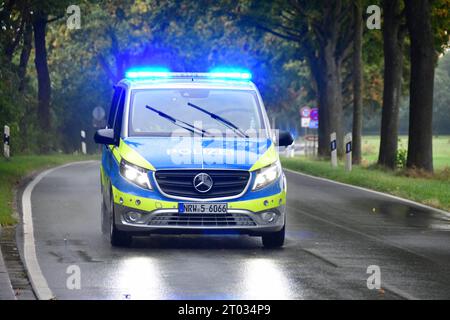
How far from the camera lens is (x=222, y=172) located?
1454 centimetres

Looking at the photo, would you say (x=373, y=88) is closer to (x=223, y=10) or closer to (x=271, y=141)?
(x=223, y=10)

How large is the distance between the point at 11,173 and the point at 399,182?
8.92 metres

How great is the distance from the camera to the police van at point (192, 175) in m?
14.5

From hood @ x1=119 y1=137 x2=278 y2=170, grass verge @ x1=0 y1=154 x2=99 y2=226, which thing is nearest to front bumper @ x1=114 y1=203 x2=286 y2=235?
hood @ x1=119 y1=137 x2=278 y2=170

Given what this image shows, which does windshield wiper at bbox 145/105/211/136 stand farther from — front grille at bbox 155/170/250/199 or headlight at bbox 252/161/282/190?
headlight at bbox 252/161/282/190

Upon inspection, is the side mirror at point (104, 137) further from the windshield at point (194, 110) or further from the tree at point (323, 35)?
the tree at point (323, 35)

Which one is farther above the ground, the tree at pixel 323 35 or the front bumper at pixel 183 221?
the tree at pixel 323 35

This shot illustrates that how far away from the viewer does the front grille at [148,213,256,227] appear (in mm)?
14445

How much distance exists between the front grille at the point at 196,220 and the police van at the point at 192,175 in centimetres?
1

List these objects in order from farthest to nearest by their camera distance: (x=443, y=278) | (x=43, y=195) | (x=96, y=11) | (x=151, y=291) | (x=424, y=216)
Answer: (x=96, y=11) < (x=43, y=195) < (x=424, y=216) < (x=443, y=278) < (x=151, y=291)

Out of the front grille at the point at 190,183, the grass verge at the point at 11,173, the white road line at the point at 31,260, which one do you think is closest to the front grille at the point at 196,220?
the front grille at the point at 190,183

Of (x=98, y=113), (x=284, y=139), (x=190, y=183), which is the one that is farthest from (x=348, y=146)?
(x=98, y=113)

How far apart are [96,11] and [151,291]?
168ft

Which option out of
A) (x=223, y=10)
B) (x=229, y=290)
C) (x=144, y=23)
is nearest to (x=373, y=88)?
(x=144, y=23)
